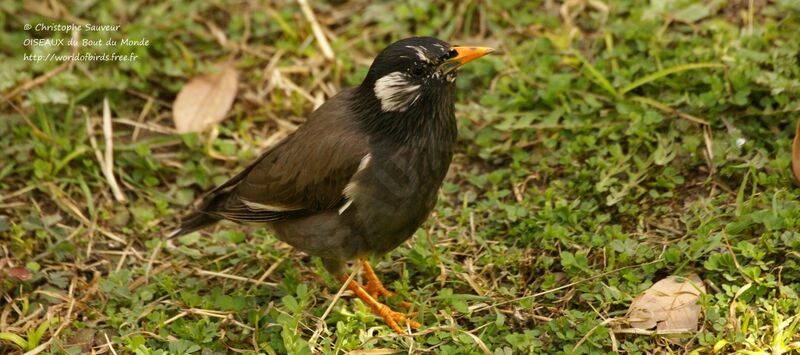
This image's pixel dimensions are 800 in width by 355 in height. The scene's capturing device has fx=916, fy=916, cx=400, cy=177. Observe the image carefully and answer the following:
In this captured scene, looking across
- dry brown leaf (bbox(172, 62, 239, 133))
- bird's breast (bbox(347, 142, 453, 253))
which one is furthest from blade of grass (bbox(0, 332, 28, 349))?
dry brown leaf (bbox(172, 62, 239, 133))

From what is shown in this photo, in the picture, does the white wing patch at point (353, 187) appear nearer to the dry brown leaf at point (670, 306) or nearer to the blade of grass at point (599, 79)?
the dry brown leaf at point (670, 306)

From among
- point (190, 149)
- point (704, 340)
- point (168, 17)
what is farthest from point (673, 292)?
point (168, 17)

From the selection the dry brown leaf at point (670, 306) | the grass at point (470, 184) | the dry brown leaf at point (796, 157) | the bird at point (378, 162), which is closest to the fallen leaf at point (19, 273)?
the grass at point (470, 184)

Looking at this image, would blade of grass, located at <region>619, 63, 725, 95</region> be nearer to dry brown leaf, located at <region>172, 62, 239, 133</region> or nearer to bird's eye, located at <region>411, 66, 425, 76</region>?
bird's eye, located at <region>411, 66, 425, 76</region>

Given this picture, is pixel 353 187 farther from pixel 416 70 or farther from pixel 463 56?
pixel 463 56

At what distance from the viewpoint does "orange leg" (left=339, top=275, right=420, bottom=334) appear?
4258mm

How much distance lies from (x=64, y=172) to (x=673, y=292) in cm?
348

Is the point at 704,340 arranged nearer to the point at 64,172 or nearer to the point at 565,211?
the point at 565,211

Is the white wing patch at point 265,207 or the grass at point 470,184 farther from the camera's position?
Answer: the white wing patch at point 265,207

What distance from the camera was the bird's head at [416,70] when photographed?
4160mm

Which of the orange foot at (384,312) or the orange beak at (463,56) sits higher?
the orange beak at (463,56)

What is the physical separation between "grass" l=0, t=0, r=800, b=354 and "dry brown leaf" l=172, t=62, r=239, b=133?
90 mm

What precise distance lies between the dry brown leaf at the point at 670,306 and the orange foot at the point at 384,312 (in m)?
1.01

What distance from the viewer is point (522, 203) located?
4.82 meters
